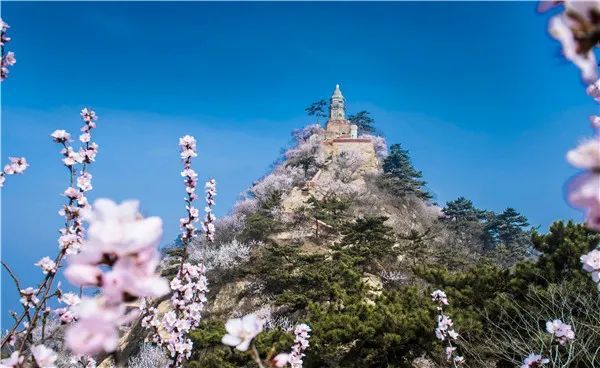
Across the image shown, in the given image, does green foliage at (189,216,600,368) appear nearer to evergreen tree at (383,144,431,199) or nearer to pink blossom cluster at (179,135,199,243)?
pink blossom cluster at (179,135,199,243)

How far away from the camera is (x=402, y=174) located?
3434 cm

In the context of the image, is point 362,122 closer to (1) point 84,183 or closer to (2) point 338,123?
(2) point 338,123

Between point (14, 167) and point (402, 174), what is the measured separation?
32.0 metres

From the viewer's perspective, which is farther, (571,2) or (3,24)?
(3,24)

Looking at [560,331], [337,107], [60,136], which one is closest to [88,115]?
[60,136]

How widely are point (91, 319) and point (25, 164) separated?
12.9ft

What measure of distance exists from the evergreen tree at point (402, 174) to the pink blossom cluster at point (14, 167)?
28.6 metres

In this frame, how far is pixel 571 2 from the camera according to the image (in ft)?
2.62

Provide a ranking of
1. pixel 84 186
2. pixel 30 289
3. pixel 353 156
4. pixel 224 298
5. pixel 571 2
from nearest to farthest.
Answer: pixel 571 2 < pixel 30 289 < pixel 84 186 < pixel 224 298 < pixel 353 156

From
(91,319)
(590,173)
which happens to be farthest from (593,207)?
(91,319)

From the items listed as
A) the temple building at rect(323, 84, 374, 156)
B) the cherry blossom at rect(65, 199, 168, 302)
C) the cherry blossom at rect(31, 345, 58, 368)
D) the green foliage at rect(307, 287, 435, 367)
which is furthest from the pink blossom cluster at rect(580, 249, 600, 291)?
the temple building at rect(323, 84, 374, 156)

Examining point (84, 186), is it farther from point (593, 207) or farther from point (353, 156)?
point (353, 156)

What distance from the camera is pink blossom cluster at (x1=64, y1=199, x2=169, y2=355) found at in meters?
0.87

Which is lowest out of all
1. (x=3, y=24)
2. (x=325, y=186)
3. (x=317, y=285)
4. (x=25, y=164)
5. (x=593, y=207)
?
(x=593, y=207)
